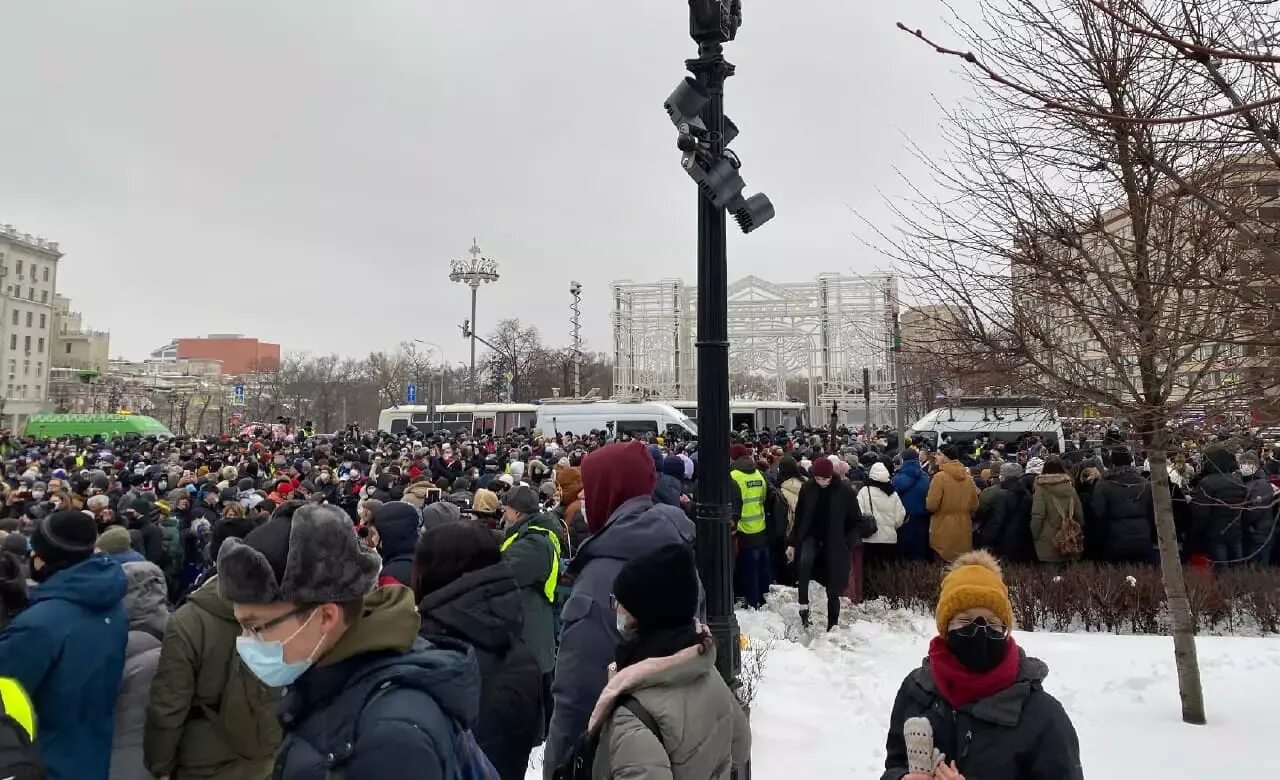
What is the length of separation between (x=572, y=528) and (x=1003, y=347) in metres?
4.00

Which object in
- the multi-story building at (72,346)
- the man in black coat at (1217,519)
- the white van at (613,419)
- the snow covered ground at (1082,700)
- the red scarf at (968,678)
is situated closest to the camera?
the red scarf at (968,678)

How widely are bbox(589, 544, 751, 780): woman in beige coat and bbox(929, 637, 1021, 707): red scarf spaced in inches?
30.0

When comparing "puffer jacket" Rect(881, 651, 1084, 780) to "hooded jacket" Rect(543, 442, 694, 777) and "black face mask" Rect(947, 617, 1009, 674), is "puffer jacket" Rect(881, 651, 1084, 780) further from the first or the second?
"hooded jacket" Rect(543, 442, 694, 777)

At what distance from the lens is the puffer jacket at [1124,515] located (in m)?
9.34

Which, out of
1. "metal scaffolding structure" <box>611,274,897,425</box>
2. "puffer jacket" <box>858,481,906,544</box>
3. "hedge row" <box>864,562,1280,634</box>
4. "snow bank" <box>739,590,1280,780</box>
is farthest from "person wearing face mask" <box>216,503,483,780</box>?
"metal scaffolding structure" <box>611,274,897,425</box>

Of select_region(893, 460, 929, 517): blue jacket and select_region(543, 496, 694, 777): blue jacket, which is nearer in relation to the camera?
select_region(543, 496, 694, 777): blue jacket

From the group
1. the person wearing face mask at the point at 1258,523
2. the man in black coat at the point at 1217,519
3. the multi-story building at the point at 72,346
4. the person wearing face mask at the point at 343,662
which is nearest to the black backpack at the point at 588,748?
the person wearing face mask at the point at 343,662

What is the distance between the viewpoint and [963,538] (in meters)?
9.66

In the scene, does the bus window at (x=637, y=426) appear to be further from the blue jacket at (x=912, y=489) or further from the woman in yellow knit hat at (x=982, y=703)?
the woman in yellow knit hat at (x=982, y=703)

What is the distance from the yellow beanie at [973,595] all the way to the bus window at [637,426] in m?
28.9

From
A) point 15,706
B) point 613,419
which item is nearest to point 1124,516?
point 15,706

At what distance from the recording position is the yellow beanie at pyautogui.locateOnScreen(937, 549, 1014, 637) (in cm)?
268

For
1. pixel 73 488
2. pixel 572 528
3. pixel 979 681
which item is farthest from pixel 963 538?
pixel 73 488

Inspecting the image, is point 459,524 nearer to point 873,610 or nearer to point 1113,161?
point 1113,161
